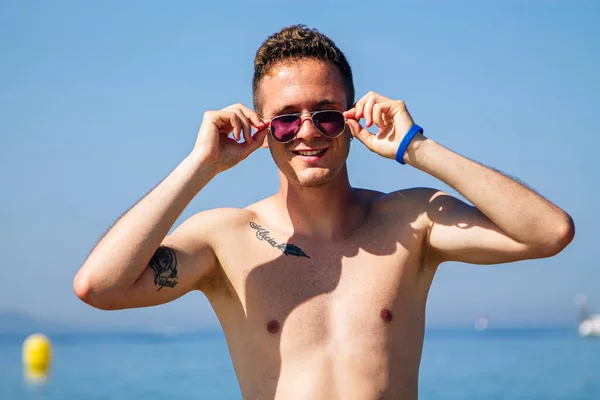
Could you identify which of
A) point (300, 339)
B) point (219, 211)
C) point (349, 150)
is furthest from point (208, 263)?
point (349, 150)

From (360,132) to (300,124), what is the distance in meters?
0.30

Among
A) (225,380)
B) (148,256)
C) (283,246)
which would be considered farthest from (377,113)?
(225,380)

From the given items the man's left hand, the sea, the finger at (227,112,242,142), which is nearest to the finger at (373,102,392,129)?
the man's left hand

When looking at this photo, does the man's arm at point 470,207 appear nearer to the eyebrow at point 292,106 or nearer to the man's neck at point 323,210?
→ the eyebrow at point 292,106

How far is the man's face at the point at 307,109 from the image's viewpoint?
399 centimetres

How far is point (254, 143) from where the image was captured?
13.3ft

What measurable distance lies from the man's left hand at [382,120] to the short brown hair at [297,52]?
0.55 ft

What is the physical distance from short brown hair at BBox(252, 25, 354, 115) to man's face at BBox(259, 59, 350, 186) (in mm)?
49

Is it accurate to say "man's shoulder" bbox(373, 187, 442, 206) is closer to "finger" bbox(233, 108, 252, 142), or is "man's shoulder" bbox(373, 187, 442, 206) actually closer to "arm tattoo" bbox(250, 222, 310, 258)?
"arm tattoo" bbox(250, 222, 310, 258)

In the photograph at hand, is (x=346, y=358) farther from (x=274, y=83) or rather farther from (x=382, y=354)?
(x=274, y=83)

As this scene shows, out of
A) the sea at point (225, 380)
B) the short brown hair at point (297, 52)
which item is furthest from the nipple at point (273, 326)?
the sea at point (225, 380)

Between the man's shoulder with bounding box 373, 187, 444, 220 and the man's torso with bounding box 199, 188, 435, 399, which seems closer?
the man's torso with bounding box 199, 188, 435, 399

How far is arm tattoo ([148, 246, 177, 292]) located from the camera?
12.7 feet

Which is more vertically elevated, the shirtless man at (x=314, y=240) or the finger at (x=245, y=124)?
the finger at (x=245, y=124)
